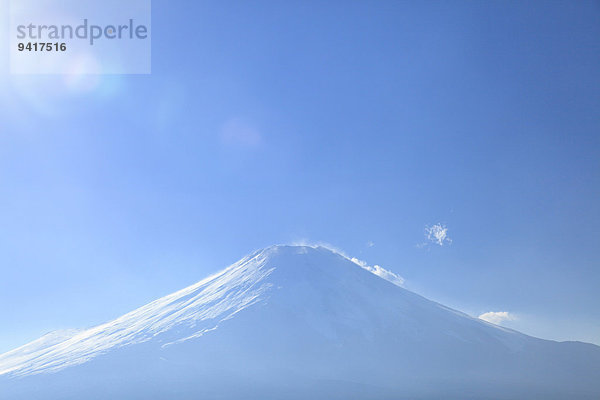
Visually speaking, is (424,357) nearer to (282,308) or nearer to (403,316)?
(403,316)

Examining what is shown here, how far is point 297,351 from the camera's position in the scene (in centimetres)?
12006

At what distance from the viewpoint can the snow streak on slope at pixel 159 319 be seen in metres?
126

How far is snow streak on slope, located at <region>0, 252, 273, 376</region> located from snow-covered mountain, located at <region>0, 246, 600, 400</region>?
543mm

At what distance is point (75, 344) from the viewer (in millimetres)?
138875

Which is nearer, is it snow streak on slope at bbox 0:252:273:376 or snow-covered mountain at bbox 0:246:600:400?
snow-covered mountain at bbox 0:246:600:400

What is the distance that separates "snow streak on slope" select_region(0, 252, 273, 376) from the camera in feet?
412

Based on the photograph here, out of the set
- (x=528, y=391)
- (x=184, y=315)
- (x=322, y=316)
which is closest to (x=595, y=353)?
(x=528, y=391)

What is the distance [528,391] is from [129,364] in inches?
3410

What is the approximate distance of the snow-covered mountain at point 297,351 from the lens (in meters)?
106

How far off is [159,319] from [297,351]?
40.7 meters

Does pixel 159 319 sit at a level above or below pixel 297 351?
above

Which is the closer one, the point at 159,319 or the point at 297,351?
the point at 297,351

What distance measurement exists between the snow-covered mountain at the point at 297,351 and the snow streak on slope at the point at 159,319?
0.54 meters

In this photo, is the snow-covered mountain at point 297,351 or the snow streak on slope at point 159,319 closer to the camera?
the snow-covered mountain at point 297,351
